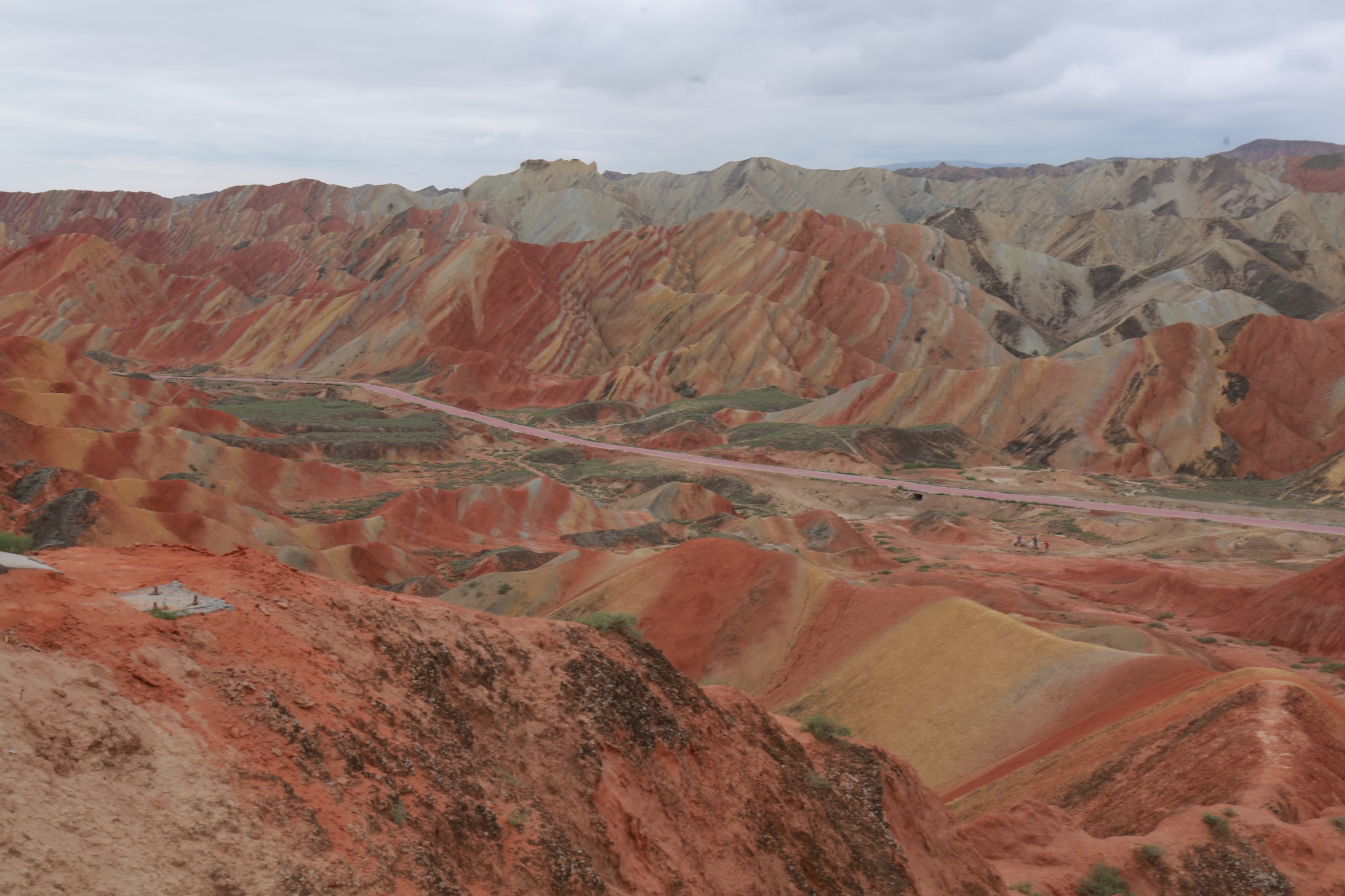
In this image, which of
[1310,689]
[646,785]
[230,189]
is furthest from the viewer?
[230,189]

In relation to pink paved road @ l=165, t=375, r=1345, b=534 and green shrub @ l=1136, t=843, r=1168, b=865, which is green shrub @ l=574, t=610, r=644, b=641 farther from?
pink paved road @ l=165, t=375, r=1345, b=534

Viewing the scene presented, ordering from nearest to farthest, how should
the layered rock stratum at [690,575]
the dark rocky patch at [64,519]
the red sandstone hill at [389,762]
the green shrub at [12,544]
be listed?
the red sandstone hill at [389,762], the layered rock stratum at [690,575], the green shrub at [12,544], the dark rocky patch at [64,519]

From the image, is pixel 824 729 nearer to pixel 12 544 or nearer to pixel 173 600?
pixel 173 600

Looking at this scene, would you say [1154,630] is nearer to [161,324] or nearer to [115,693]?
[115,693]

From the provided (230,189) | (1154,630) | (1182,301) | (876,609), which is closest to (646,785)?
(876,609)

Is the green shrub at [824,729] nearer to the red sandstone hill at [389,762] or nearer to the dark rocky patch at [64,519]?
the red sandstone hill at [389,762]

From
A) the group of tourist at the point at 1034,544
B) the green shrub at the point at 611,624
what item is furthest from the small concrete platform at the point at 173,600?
the group of tourist at the point at 1034,544
